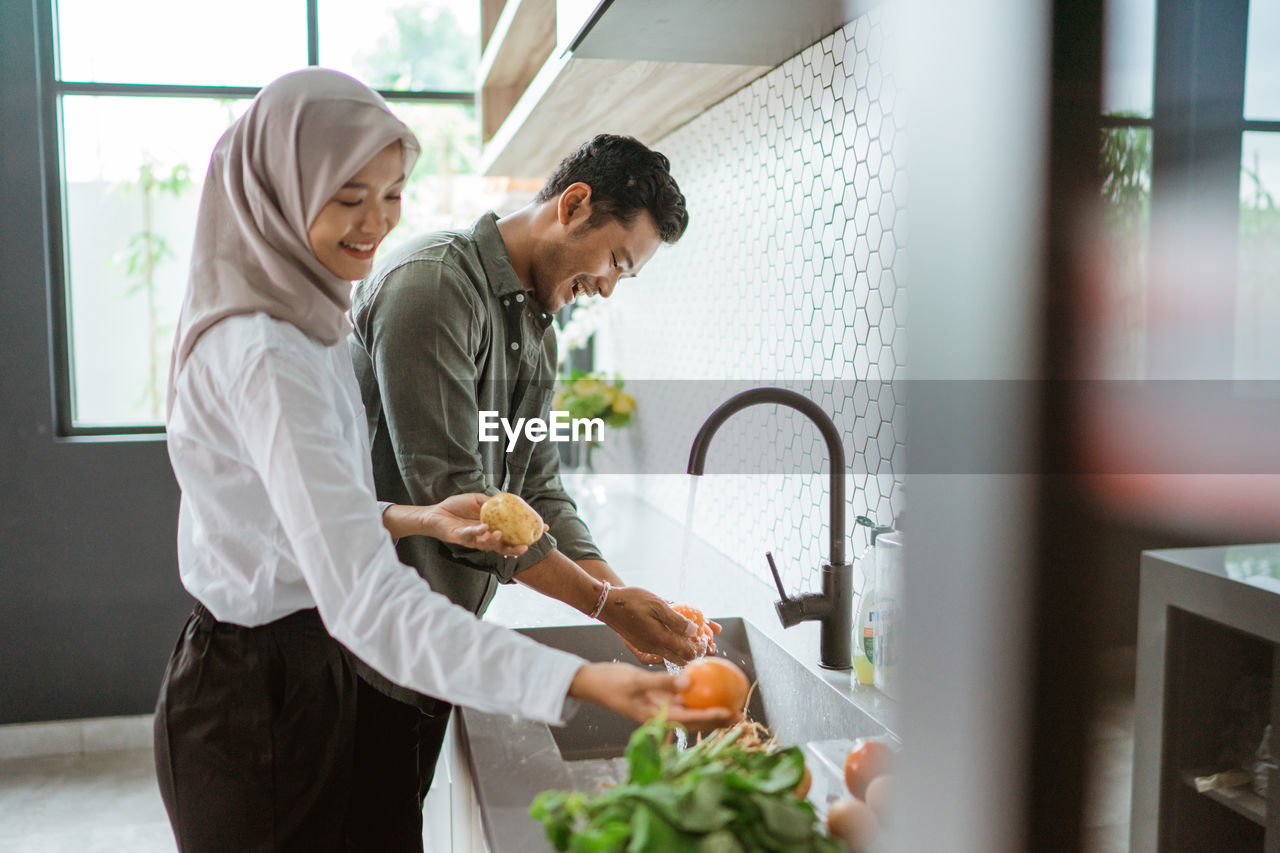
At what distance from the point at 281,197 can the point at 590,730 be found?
0.83 metres

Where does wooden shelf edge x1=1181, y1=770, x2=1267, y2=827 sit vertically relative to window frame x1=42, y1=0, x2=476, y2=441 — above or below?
below

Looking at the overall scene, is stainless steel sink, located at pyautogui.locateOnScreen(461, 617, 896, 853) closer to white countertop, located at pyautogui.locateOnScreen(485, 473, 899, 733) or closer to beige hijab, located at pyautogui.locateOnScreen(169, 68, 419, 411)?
white countertop, located at pyautogui.locateOnScreen(485, 473, 899, 733)

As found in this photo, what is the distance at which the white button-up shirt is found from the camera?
0.69 metres

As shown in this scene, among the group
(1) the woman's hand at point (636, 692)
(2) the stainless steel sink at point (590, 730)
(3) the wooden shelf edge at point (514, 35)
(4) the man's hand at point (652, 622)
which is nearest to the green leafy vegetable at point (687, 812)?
(1) the woman's hand at point (636, 692)

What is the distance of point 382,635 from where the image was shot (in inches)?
28.1

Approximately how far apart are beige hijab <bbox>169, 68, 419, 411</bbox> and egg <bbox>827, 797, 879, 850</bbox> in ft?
2.16

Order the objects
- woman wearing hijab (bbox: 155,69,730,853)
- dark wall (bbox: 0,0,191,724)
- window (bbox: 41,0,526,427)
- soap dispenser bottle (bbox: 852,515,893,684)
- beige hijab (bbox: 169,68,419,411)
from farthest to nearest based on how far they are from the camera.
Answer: window (bbox: 41,0,526,427) → dark wall (bbox: 0,0,191,724) → soap dispenser bottle (bbox: 852,515,893,684) → beige hijab (bbox: 169,68,419,411) → woman wearing hijab (bbox: 155,69,730,853)

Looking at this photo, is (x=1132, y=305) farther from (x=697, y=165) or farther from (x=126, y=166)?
(x=126, y=166)

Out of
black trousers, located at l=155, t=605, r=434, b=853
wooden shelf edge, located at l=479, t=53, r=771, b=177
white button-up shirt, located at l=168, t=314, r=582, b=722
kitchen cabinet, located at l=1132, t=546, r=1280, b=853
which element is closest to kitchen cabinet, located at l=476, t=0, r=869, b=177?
wooden shelf edge, located at l=479, t=53, r=771, b=177

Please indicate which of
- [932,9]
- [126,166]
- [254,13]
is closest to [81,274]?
[126,166]

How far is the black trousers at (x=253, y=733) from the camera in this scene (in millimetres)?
983

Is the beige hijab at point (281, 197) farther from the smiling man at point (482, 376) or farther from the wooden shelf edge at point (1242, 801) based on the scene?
the wooden shelf edge at point (1242, 801)

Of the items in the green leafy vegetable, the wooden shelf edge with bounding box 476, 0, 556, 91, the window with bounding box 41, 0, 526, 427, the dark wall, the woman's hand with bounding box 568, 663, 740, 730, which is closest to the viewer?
the green leafy vegetable

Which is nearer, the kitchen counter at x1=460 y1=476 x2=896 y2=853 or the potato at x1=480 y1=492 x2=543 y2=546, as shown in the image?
the kitchen counter at x1=460 y1=476 x2=896 y2=853
